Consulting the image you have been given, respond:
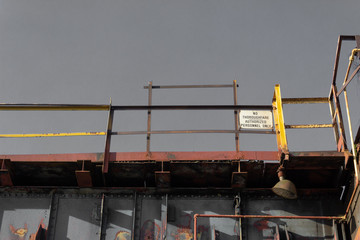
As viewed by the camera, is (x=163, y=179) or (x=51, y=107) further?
(x=51, y=107)

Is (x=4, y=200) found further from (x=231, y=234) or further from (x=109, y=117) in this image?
(x=231, y=234)

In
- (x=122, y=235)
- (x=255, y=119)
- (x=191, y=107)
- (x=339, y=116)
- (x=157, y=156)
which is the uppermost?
(x=191, y=107)

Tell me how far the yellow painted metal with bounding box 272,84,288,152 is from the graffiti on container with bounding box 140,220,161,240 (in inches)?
116

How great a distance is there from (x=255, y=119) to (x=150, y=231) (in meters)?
3.29

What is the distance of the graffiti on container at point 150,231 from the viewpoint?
32.0 ft

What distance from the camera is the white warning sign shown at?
10.7 m

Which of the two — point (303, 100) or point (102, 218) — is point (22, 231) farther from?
point (303, 100)

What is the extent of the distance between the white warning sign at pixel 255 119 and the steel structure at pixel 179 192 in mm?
236

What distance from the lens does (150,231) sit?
32.1 ft

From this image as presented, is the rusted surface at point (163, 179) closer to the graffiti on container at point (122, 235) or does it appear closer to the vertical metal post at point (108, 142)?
the vertical metal post at point (108, 142)

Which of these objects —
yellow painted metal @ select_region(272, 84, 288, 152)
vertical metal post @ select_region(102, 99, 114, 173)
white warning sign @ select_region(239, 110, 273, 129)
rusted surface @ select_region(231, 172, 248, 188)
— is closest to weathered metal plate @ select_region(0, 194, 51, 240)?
vertical metal post @ select_region(102, 99, 114, 173)

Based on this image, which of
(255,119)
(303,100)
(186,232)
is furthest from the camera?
(303,100)

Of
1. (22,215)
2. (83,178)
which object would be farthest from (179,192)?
(22,215)

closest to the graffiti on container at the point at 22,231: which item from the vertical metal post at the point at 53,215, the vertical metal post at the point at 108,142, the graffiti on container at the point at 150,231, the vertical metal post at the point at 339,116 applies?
the vertical metal post at the point at 53,215
